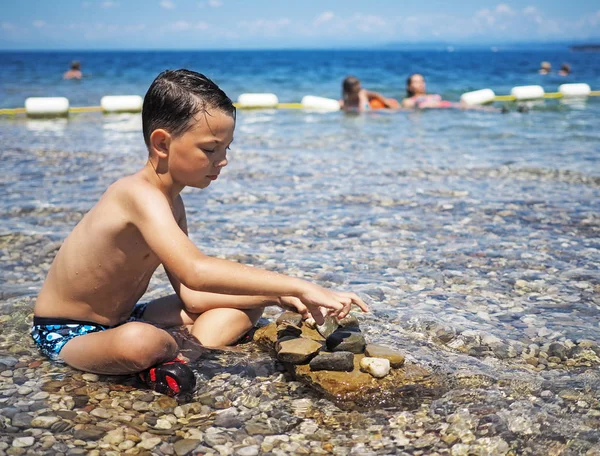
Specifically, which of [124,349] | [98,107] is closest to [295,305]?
[124,349]

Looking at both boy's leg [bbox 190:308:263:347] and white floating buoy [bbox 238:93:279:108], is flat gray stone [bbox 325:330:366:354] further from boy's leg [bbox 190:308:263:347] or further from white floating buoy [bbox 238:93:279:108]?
white floating buoy [bbox 238:93:279:108]

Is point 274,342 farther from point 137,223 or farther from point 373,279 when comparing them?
point 373,279

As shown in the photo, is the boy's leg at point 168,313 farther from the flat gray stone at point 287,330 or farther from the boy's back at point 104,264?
the flat gray stone at point 287,330

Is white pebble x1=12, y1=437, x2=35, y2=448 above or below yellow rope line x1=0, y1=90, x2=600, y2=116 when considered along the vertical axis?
below

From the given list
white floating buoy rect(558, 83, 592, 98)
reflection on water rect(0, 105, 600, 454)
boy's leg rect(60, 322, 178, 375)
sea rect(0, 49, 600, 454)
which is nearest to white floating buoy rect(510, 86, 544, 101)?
white floating buoy rect(558, 83, 592, 98)

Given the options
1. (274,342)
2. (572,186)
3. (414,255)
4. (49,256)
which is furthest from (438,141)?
(274,342)

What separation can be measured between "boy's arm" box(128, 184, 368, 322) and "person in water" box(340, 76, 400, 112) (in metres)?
12.4

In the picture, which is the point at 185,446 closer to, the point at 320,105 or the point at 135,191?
the point at 135,191

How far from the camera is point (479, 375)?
2.94m

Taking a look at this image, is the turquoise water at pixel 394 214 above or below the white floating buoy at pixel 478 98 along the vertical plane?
below

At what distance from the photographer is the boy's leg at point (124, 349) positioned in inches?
109

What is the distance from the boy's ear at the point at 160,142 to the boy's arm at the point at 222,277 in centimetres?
31

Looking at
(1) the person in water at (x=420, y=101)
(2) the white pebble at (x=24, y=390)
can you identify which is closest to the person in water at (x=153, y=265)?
(2) the white pebble at (x=24, y=390)

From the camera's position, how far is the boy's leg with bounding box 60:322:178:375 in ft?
9.11
